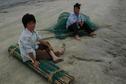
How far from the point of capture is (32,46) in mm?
5414

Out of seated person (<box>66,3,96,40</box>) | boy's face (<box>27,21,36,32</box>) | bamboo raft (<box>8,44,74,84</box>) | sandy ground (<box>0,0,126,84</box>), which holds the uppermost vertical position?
boy's face (<box>27,21,36,32</box>)

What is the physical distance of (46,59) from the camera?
5.56m

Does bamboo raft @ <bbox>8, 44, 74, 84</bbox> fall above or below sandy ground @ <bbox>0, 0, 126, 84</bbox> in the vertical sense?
above

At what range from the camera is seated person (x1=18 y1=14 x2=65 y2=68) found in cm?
519

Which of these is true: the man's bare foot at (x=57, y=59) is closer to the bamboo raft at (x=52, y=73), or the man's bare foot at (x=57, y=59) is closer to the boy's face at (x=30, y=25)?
the bamboo raft at (x=52, y=73)

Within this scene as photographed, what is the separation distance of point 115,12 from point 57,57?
15.4 feet

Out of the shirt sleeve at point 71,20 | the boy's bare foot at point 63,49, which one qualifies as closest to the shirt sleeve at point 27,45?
the boy's bare foot at point 63,49

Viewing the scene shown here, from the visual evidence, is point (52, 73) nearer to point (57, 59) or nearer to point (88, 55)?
point (57, 59)

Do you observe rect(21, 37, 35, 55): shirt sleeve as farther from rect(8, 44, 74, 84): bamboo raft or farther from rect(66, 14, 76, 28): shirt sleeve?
rect(66, 14, 76, 28): shirt sleeve

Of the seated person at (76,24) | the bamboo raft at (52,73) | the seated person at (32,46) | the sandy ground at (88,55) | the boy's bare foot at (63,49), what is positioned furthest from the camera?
the seated person at (76,24)

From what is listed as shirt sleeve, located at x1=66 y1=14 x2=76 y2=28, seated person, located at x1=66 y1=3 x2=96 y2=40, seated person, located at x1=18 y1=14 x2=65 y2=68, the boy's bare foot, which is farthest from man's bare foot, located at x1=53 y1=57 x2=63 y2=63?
shirt sleeve, located at x1=66 y1=14 x2=76 y2=28

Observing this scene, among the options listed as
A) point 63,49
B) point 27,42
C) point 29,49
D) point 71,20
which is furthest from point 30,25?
point 71,20

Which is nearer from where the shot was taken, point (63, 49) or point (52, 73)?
point (52, 73)

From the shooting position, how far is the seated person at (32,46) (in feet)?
17.0
